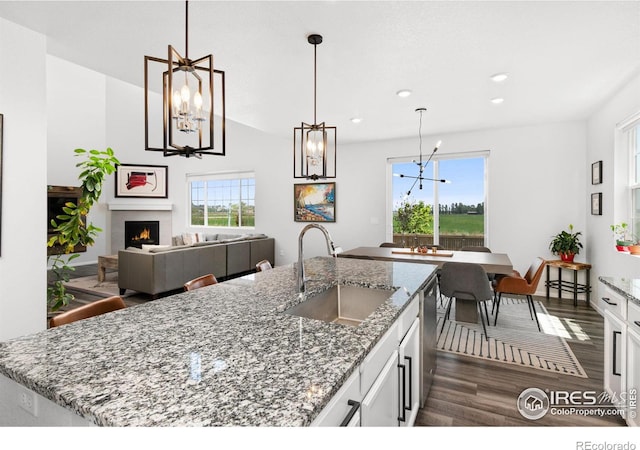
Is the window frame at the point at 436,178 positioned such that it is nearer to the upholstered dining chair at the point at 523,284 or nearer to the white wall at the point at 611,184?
the white wall at the point at 611,184

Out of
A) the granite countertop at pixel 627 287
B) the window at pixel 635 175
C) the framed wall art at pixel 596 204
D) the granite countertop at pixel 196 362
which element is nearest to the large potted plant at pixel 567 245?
the framed wall art at pixel 596 204

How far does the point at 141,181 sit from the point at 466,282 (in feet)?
26.0

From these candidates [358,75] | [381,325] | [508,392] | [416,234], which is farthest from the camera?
[416,234]

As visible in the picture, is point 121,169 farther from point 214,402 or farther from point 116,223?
point 214,402

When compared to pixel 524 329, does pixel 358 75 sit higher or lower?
higher

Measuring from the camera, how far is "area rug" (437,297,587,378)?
2717 millimetres

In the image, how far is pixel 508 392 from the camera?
7.48ft

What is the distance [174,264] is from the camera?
15.8ft

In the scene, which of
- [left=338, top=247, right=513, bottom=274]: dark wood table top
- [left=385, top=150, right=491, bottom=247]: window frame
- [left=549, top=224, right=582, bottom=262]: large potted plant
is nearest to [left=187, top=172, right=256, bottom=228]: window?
[left=385, top=150, right=491, bottom=247]: window frame

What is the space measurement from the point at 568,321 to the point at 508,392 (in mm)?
2108

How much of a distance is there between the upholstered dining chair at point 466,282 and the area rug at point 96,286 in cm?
448

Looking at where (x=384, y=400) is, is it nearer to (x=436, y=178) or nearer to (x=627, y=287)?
(x=627, y=287)

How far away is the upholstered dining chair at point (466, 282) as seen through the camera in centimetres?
315
